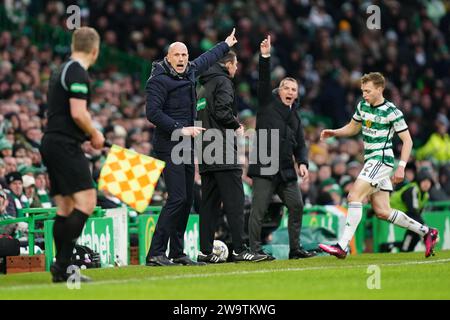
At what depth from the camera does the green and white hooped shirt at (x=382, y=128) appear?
13.5 m

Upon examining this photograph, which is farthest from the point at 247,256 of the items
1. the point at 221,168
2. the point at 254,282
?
the point at 254,282

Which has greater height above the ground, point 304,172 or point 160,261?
point 304,172

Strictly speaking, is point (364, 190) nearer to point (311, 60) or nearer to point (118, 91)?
point (118, 91)

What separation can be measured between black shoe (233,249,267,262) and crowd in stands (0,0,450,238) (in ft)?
11.9

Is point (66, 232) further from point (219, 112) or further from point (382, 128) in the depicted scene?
point (382, 128)

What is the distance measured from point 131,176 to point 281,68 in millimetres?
15356

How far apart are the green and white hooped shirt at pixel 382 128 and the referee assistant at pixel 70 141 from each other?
13.7ft

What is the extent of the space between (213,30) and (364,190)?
41.9ft

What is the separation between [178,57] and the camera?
496 inches

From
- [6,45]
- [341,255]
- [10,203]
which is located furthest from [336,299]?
[6,45]

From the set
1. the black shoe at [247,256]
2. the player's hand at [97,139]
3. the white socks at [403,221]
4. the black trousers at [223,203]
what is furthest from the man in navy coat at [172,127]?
the white socks at [403,221]

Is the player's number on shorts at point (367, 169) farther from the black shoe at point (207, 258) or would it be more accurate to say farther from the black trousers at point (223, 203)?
the black shoe at point (207, 258)

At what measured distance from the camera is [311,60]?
92.1 ft
